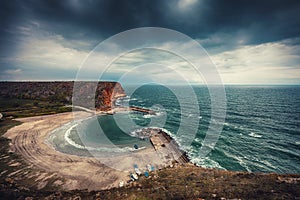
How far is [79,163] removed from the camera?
24359 millimetres

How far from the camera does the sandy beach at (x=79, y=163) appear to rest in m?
19.7

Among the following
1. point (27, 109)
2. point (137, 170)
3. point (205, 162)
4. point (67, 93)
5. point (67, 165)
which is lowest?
point (205, 162)

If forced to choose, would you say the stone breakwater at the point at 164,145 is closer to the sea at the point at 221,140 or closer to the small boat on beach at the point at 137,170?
the sea at the point at 221,140

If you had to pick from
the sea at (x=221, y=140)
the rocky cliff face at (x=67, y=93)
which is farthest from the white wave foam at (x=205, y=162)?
the rocky cliff face at (x=67, y=93)

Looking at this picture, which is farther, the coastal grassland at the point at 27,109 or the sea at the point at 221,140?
the coastal grassland at the point at 27,109

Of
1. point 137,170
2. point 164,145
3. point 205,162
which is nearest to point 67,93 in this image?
point 164,145

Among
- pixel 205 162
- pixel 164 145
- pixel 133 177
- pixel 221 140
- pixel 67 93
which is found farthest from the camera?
pixel 67 93

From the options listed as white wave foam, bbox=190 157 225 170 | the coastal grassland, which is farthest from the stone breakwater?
the coastal grassland

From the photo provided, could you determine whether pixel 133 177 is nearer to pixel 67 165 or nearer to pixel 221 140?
pixel 67 165

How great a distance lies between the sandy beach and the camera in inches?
774

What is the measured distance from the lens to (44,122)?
159 feet

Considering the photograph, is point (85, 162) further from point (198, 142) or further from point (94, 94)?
point (94, 94)

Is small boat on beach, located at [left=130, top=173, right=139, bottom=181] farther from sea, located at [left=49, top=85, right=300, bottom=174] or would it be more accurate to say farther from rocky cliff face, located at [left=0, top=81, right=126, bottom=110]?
rocky cliff face, located at [left=0, top=81, right=126, bottom=110]

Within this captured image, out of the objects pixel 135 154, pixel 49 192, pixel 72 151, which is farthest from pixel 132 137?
pixel 49 192
